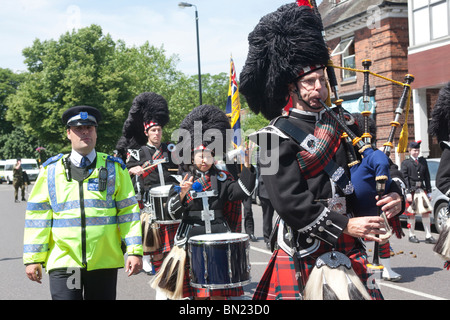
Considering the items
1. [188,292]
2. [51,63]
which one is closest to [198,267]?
[188,292]

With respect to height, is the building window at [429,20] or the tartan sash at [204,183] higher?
the building window at [429,20]

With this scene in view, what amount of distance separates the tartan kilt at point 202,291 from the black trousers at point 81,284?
1.12 metres

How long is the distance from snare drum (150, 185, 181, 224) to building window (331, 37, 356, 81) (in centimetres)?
1890

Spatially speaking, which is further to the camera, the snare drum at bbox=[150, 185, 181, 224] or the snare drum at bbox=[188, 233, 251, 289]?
the snare drum at bbox=[150, 185, 181, 224]

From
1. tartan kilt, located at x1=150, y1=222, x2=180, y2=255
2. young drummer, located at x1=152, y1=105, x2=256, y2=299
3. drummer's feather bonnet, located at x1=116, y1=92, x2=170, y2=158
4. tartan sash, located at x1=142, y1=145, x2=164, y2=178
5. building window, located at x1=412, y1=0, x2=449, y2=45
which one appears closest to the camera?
young drummer, located at x1=152, y1=105, x2=256, y2=299

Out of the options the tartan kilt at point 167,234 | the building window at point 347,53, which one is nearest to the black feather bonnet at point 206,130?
the tartan kilt at point 167,234

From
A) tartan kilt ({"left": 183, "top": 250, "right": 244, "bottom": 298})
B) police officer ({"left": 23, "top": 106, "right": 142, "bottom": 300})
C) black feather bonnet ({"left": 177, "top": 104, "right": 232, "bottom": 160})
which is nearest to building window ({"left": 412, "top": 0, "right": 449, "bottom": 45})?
black feather bonnet ({"left": 177, "top": 104, "right": 232, "bottom": 160})

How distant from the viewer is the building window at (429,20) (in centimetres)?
1943

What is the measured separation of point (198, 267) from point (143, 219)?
3.13m

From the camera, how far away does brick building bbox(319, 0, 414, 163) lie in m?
21.8

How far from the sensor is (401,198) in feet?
10.4

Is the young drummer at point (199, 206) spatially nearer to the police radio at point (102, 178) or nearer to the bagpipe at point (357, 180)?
the police radio at point (102, 178)

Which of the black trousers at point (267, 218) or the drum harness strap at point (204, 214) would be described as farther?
the black trousers at point (267, 218)

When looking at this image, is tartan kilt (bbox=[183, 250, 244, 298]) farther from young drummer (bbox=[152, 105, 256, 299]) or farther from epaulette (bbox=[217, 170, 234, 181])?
epaulette (bbox=[217, 170, 234, 181])
